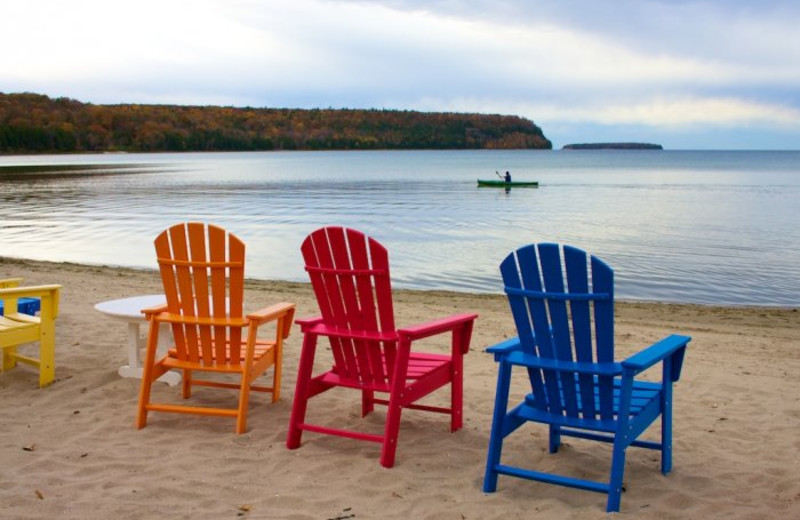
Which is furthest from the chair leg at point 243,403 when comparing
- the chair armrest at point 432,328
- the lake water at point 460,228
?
A: the lake water at point 460,228

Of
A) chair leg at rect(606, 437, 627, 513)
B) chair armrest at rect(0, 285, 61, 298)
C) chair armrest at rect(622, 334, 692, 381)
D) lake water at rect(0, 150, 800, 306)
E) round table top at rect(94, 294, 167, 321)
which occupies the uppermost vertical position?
chair armrest at rect(622, 334, 692, 381)

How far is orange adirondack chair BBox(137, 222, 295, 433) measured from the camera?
177 inches

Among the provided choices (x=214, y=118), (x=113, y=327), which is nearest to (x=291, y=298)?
(x=113, y=327)

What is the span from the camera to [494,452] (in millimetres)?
3723

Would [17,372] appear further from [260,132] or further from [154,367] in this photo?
[260,132]

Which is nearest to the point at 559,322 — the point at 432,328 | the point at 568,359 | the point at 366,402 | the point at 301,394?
the point at 568,359

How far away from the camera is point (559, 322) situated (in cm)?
358

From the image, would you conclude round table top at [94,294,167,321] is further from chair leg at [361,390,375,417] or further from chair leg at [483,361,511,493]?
chair leg at [483,361,511,493]

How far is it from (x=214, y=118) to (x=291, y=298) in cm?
12535

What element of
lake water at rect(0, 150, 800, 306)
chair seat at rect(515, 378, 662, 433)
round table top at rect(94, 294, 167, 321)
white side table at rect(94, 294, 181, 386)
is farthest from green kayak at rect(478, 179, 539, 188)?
chair seat at rect(515, 378, 662, 433)

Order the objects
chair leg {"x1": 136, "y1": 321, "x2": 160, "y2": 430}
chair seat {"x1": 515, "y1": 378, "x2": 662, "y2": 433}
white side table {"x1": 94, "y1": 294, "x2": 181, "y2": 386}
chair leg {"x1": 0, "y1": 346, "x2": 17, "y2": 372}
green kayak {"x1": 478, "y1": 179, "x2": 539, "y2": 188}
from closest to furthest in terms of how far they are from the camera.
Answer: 1. chair seat {"x1": 515, "y1": 378, "x2": 662, "y2": 433}
2. chair leg {"x1": 136, "y1": 321, "x2": 160, "y2": 430}
3. white side table {"x1": 94, "y1": 294, "x2": 181, "y2": 386}
4. chair leg {"x1": 0, "y1": 346, "x2": 17, "y2": 372}
5. green kayak {"x1": 478, "y1": 179, "x2": 539, "y2": 188}

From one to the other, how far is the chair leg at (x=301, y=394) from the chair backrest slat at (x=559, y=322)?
1211 millimetres

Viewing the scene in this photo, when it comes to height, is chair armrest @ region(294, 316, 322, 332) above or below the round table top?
above

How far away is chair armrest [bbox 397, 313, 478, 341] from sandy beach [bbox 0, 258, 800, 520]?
0.67 meters
